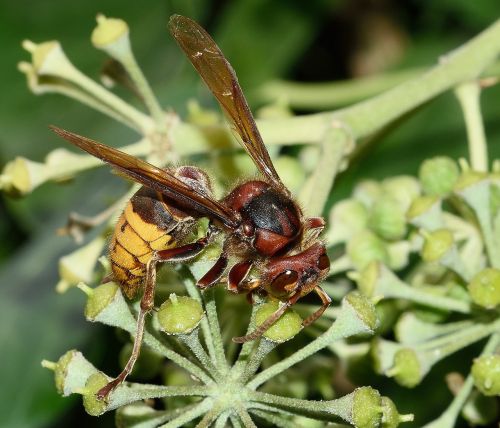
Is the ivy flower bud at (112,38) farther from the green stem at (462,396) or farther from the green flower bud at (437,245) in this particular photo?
the green stem at (462,396)

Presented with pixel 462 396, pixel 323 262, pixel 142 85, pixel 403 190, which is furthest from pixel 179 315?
pixel 403 190

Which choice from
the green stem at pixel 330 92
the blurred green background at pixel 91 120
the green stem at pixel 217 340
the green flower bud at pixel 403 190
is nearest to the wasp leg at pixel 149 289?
the green stem at pixel 217 340

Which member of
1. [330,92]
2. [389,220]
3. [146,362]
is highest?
[330,92]

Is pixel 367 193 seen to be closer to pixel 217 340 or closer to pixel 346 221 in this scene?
pixel 346 221

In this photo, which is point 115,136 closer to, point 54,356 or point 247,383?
point 54,356

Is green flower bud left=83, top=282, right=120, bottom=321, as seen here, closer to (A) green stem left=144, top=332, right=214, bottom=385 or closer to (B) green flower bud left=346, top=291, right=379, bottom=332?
(A) green stem left=144, top=332, right=214, bottom=385
